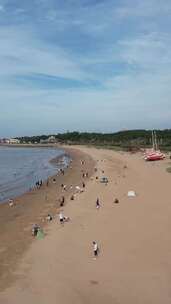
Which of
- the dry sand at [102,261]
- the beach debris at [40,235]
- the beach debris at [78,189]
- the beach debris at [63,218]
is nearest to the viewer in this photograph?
the dry sand at [102,261]

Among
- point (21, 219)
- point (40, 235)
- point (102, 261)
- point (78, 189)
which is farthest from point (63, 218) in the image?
point (78, 189)

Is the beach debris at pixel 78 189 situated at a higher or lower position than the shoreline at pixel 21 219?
higher

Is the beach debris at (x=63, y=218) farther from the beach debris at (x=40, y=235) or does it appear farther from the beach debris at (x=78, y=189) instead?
the beach debris at (x=78, y=189)

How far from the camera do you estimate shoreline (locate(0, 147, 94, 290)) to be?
19788mm

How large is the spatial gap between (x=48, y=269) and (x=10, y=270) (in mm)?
1595

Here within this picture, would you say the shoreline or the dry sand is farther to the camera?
the shoreline

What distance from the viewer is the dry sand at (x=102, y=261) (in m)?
15.7

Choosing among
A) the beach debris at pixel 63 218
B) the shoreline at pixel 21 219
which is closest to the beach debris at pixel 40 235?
the shoreline at pixel 21 219

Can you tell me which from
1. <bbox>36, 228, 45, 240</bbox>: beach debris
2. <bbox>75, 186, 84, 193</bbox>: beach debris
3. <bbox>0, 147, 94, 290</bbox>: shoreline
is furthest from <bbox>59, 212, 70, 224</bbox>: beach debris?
<bbox>75, 186, 84, 193</bbox>: beach debris

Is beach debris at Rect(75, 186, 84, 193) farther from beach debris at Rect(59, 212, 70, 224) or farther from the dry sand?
beach debris at Rect(59, 212, 70, 224)

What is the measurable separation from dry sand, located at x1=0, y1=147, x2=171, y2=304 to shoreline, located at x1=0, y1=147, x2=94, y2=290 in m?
0.50

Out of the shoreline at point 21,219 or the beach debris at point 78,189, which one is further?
the beach debris at point 78,189

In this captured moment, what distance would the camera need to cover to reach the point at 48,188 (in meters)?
47.6

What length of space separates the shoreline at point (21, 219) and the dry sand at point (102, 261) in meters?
0.50
